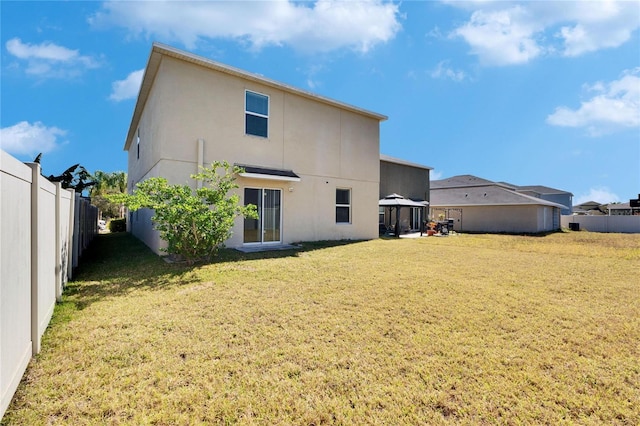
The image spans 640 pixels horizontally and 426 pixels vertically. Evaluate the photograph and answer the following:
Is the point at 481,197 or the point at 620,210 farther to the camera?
the point at 620,210

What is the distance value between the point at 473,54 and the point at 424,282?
1249 centimetres

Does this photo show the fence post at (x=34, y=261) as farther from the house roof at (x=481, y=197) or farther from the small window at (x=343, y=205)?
the house roof at (x=481, y=197)

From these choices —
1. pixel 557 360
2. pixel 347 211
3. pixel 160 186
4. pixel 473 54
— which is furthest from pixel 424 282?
pixel 473 54

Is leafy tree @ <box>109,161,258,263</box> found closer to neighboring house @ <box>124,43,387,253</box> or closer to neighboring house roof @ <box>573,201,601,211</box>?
neighboring house @ <box>124,43,387,253</box>

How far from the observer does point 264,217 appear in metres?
12.2

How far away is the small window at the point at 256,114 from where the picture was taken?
11.8m

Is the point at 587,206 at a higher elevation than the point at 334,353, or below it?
higher

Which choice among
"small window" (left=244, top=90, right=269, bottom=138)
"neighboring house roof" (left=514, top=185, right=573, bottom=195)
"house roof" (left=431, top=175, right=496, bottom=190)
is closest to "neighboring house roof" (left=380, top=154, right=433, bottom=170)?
"house roof" (left=431, top=175, right=496, bottom=190)

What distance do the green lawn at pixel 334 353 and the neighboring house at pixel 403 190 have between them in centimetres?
1558

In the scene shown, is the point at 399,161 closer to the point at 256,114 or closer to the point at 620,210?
the point at 256,114

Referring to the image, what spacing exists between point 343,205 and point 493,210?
1963 centimetres

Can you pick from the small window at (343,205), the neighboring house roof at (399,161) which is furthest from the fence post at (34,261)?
the neighboring house roof at (399,161)

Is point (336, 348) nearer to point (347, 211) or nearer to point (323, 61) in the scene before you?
point (347, 211)

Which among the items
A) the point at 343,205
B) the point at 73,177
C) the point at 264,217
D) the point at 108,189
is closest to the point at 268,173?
the point at 264,217
